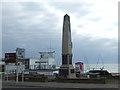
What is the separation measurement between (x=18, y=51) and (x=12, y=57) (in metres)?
1.28

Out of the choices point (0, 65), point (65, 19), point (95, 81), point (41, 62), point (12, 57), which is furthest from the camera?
point (41, 62)

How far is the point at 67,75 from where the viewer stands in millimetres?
34438

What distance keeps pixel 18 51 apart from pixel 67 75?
8266 mm

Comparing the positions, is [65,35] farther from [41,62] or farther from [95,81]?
[41,62]

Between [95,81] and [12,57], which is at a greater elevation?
[12,57]

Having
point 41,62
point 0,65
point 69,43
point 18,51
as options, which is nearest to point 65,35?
point 69,43

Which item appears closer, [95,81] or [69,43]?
[95,81]

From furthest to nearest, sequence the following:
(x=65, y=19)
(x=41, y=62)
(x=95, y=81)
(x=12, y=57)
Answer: (x=41, y=62)
(x=65, y=19)
(x=12, y=57)
(x=95, y=81)

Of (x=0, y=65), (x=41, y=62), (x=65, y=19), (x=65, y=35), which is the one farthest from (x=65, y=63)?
(x=41, y=62)

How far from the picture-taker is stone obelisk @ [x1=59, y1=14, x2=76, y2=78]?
111 ft

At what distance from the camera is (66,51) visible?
33844 mm

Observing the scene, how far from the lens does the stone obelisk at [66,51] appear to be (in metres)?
33.8

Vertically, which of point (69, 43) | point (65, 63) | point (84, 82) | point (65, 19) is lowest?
point (84, 82)

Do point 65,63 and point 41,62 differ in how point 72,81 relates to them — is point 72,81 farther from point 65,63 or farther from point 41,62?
point 41,62
